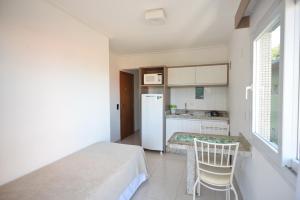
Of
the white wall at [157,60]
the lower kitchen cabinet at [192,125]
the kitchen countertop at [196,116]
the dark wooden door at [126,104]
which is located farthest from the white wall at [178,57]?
the lower kitchen cabinet at [192,125]

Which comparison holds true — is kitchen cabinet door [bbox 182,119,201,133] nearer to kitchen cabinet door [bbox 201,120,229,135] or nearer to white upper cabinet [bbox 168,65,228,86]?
kitchen cabinet door [bbox 201,120,229,135]

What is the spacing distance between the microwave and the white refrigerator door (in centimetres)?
35

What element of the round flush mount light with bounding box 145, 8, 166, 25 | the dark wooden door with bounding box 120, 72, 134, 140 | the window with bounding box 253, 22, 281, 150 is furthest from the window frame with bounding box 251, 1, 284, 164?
the dark wooden door with bounding box 120, 72, 134, 140

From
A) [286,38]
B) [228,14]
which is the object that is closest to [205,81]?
[228,14]

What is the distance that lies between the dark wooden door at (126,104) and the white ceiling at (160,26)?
1563 millimetres

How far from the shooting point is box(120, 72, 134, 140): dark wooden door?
5.04 meters

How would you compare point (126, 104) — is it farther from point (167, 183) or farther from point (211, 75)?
point (167, 183)

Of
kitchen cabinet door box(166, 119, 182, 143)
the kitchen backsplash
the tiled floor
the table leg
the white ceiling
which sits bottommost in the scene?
the tiled floor

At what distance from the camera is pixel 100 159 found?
2.21m

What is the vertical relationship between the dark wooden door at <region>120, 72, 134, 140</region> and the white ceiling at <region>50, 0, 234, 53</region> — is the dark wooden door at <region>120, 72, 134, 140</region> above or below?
below

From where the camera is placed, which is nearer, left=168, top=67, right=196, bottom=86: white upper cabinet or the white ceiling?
the white ceiling

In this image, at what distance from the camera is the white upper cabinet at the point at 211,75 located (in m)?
3.70

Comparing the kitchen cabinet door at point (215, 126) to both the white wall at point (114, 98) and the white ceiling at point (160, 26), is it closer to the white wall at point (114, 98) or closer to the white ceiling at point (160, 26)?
the white ceiling at point (160, 26)

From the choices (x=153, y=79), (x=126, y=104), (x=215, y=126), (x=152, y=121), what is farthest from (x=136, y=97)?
(x=215, y=126)
